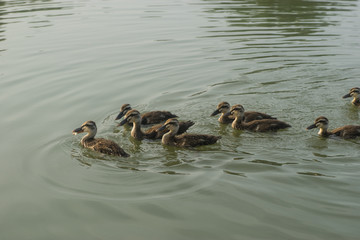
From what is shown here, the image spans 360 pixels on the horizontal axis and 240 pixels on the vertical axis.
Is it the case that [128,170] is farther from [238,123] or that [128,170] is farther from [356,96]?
[356,96]

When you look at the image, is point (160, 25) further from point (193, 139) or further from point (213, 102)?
point (193, 139)

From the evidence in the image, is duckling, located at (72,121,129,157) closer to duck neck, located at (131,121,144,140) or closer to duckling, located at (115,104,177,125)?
duck neck, located at (131,121,144,140)

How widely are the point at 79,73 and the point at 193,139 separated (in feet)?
17.0

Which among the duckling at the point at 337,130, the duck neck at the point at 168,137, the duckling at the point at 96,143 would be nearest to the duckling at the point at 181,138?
the duck neck at the point at 168,137

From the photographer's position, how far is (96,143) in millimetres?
7500

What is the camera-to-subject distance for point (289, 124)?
8.29m

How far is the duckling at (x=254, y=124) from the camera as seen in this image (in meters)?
7.98

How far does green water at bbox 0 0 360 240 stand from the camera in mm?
5457

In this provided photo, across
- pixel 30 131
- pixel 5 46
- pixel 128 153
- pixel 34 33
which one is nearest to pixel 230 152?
pixel 128 153

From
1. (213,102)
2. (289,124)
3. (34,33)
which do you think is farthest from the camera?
(34,33)

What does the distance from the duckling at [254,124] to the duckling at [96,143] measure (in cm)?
229

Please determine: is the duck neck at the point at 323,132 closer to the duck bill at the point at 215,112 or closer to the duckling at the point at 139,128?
the duck bill at the point at 215,112

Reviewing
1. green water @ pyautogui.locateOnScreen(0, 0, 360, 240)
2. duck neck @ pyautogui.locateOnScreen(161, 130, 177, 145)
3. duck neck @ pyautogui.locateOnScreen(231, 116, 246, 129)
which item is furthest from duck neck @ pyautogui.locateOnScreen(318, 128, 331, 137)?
duck neck @ pyautogui.locateOnScreen(161, 130, 177, 145)

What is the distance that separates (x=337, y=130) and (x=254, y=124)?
1.38 meters
